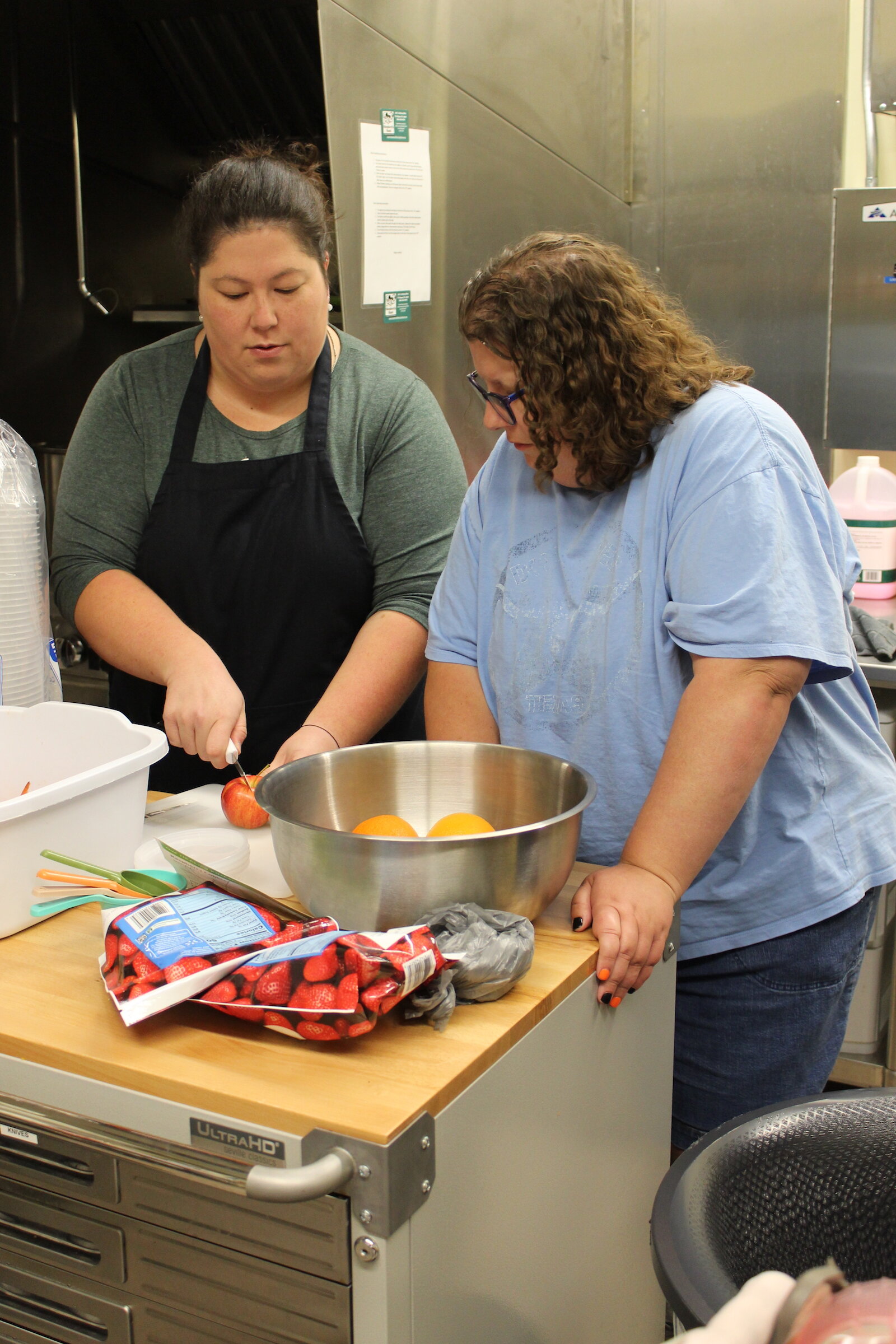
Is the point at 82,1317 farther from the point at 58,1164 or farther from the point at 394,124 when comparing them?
the point at 394,124

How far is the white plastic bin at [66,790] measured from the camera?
1.02 meters

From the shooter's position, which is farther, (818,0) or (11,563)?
(818,0)

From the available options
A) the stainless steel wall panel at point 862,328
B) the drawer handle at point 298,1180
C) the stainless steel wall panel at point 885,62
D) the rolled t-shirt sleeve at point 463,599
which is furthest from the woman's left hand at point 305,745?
the stainless steel wall panel at point 885,62

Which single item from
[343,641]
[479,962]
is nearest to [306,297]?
[343,641]

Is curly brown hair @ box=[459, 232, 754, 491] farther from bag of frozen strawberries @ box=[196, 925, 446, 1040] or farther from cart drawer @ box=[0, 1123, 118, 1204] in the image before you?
cart drawer @ box=[0, 1123, 118, 1204]

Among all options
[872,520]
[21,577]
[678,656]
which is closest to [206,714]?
[21,577]

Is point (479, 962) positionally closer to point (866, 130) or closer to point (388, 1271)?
point (388, 1271)

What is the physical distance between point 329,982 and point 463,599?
0.61 m

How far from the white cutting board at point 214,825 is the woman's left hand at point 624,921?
0.30 metres

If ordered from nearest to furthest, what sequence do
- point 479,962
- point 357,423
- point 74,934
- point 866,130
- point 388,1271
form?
point 388,1271, point 479,962, point 74,934, point 357,423, point 866,130

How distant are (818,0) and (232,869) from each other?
2.56 m

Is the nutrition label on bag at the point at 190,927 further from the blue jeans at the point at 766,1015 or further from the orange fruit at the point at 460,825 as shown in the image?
the blue jeans at the point at 766,1015

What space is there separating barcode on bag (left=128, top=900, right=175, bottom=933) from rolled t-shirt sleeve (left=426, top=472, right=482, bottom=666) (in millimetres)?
525

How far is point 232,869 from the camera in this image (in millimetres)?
1177
